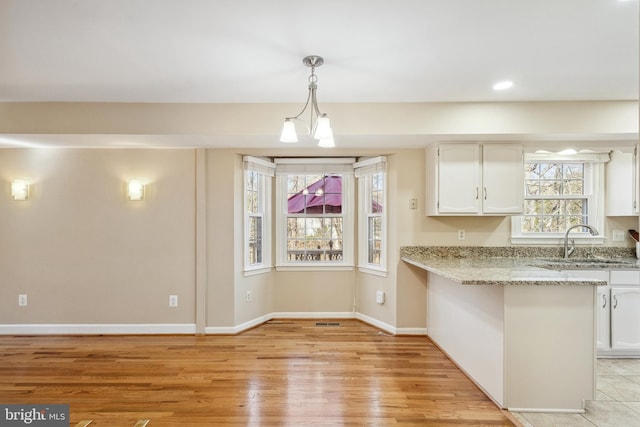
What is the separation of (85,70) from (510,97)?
3.54m

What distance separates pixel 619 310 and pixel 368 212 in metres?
2.62

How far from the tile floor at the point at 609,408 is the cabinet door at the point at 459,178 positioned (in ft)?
5.70

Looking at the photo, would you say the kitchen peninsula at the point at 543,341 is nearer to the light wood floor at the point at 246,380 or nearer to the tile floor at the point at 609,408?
the tile floor at the point at 609,408

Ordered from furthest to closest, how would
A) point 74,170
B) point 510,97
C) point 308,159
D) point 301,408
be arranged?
point 308,159, point 74,170, point 510,97, point 301,408

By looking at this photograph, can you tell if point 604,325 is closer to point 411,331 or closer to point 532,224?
point 532,224

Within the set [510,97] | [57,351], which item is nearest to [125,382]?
[57,351]

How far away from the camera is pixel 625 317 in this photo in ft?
10.0

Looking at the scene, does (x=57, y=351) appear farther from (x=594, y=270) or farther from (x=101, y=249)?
(x=594, y=270)

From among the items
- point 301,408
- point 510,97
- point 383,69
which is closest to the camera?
point 301,408

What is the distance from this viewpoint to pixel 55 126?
10.1 feet

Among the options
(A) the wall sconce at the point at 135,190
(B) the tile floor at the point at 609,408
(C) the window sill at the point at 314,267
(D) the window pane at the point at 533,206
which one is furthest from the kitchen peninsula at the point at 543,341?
(A) the wall sconce at the point at 135,190

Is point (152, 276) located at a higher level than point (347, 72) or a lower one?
lower

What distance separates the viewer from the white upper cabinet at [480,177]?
132 inches

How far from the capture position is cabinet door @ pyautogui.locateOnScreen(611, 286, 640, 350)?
304 centimetres
